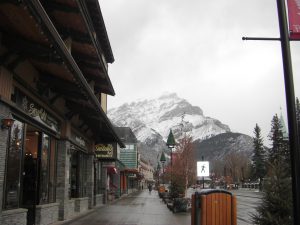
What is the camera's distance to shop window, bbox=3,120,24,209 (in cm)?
1240

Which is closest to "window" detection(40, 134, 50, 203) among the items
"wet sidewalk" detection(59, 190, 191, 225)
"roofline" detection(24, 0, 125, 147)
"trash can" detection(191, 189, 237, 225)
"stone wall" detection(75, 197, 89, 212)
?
"wet sidewalk" detection(59, 190, 191, 225)

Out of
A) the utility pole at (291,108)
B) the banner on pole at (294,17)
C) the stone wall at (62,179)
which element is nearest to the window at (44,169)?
the stone wall at (62,179)

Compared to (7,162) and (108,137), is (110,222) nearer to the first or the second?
(7,162)

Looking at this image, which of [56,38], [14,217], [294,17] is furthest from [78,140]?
[294,17]

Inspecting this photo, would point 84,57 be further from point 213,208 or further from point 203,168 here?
point 213,208

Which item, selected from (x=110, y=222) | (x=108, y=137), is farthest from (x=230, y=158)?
(x=110, y=222)

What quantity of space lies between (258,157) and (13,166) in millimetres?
90143

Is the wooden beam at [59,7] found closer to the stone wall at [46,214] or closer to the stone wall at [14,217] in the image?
the stone wall at [14,217]

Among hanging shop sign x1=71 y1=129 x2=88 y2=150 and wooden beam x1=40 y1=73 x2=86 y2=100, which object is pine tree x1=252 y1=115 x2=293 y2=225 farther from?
hanging shop sign x1=71 y1=129 x2=88 y2=150

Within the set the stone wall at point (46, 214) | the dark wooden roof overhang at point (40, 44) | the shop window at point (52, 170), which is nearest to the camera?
the dark wooden roof overhang at point (40, 44)

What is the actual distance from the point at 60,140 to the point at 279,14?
12.6 metres

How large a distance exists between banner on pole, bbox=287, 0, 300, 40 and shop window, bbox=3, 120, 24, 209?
801 cm

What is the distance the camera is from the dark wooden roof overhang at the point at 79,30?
1478 cm

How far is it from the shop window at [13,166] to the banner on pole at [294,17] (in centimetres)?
801
